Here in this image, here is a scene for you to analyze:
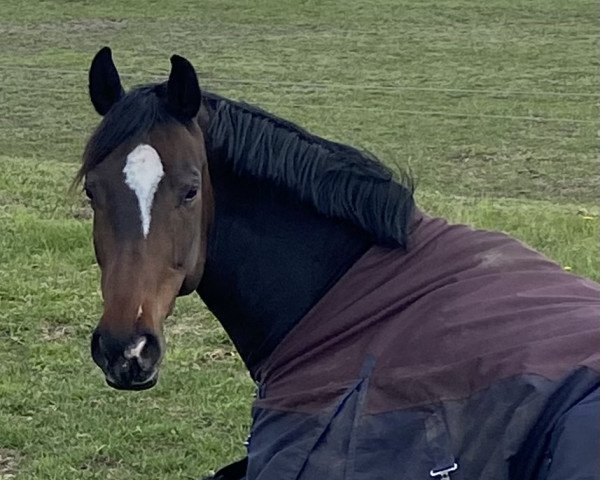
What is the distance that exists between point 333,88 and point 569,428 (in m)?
13.6

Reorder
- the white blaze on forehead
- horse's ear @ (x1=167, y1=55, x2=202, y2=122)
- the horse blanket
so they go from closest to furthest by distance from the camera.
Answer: the horse blanket, the white blaze on forehead, horse's ear @ (x1=167, y1=55, x2=202, y2=122)

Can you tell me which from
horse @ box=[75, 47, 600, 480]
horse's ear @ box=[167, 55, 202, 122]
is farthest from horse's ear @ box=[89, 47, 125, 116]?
horse's ear @ box=[167, 55, 202, 122]

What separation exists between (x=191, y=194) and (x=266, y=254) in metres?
0.30

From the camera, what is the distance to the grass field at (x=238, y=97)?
14.7 ft

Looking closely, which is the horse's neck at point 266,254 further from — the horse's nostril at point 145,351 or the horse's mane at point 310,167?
the horse's nostril at point 145,351

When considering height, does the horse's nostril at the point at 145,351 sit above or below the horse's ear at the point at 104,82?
below

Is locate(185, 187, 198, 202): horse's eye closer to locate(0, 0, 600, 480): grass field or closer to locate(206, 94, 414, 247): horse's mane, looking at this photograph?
locate(206, 94, 414, 247): horse's mane

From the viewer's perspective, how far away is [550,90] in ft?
50.1

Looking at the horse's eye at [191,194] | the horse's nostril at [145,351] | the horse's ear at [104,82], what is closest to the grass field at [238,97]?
the horse's ear at [104,82]

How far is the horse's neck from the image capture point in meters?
2.80

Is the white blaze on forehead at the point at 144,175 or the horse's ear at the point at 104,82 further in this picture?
the horse's ear at the point at 104,82

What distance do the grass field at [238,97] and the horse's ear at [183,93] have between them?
2.70 feet

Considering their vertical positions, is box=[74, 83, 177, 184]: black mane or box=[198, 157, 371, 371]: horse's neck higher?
box=[74, 83, 177, 184]: black mane

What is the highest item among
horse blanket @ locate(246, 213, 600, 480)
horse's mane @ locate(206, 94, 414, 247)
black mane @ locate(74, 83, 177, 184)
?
black mane @ locate(74, 83, 177, 184)
